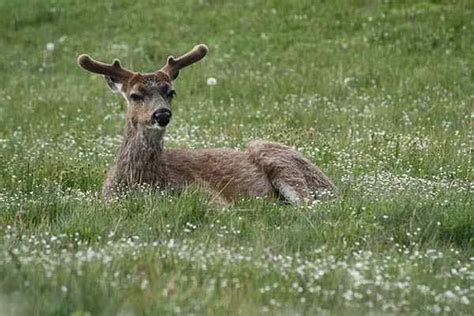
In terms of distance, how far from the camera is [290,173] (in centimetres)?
1052

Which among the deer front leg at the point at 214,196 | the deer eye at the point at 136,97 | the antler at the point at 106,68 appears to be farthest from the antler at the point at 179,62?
the deer front leg at the point at 214,196

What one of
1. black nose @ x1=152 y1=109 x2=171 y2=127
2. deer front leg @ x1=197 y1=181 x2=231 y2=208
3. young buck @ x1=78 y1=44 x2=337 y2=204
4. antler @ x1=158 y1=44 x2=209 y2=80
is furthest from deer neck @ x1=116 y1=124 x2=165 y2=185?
antler @ x1=158 y1=44 x2=209 y2=80

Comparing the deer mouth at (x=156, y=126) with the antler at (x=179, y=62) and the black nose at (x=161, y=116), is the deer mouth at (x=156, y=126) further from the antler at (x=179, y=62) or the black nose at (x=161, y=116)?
the antler at (x=179, y=62)

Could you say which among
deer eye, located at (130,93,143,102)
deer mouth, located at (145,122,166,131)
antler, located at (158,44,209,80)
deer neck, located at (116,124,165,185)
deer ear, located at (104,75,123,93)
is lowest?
deer neck, located at (116,124,165,185)

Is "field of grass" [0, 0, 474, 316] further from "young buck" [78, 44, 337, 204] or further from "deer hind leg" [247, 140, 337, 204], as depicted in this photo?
"young buck" [78, 44, 337, 204]

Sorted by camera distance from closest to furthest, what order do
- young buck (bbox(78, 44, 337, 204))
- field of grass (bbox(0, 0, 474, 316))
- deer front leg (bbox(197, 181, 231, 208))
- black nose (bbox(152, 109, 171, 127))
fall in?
field of grass (bbox(0, 0, 474, 316)), deer front leg (bbox(197, 181, 231, 208)), black nose (bbox(152, 109, 171, 127)), young buck (bbox(78, 44, 337, 204))

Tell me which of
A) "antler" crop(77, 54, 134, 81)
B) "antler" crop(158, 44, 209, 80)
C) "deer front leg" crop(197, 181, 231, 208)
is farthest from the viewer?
"antler" crop(158, 44, 209, 80)

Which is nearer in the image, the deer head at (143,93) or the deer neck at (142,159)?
the deer head at (143,93)

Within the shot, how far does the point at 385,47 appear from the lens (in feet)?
67.6

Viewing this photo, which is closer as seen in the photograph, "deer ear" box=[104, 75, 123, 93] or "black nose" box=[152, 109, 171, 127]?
"black nose" box=[152, 109, 171, 127]

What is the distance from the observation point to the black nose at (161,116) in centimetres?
985

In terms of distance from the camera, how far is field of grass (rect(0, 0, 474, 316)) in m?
6.18

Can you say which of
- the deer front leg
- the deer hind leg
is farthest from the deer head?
the deer hind leg

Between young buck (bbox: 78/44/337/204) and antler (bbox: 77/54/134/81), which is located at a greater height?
antler (bbox: 77/54/134/81)
